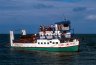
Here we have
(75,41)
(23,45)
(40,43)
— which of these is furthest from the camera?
(23,45)

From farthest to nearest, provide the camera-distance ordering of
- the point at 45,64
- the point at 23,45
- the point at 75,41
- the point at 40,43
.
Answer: the point at 23,45, the point at 40,43, the point at 75,41, the point at 45,64

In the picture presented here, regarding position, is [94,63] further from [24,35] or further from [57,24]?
[24,35]

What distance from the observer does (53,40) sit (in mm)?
124438

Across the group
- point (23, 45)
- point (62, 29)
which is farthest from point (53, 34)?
point (23, 45)

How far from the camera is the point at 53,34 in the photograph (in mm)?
127938

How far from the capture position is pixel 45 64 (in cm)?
8638

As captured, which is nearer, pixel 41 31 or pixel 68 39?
pixel 68 39

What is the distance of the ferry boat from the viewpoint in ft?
397

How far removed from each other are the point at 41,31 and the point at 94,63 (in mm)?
45597

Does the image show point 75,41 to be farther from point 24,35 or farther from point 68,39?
point 24,35

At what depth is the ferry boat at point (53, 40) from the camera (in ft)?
397

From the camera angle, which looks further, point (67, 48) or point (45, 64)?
Result: point (67, 48)

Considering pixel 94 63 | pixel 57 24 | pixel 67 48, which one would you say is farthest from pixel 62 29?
pixel 94 63

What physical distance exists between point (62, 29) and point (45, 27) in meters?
5.19
